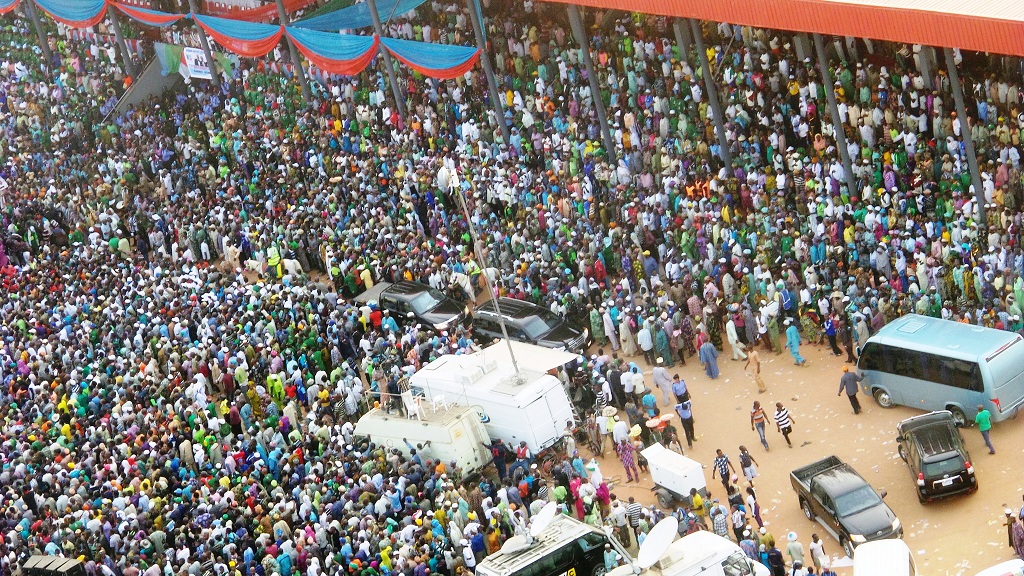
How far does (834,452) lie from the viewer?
89.2 feet

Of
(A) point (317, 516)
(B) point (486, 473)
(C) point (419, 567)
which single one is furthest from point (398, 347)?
(C) point (419, 567)

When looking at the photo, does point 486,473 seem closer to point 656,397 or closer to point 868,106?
point 656,397

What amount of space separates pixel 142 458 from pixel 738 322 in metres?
11.8

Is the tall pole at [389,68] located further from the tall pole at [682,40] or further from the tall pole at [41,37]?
the tall pole at [41,37]

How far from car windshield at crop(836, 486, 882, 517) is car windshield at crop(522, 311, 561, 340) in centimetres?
937

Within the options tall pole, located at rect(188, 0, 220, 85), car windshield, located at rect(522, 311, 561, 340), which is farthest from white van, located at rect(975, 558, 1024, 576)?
tall pole, located at rect(188, 0, 220, 85)

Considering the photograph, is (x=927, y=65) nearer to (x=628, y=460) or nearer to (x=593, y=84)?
(x=593, y=84)

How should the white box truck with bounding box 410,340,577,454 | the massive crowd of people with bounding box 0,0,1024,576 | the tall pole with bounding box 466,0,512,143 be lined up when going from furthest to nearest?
the tall pole with bounding box 466,0,512,143
the white box truck with bounding box 410,340,577,454
the massive crowd of people with bounding box 0,0,1024,576

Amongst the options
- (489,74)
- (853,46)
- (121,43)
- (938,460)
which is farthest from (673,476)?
(121,43)

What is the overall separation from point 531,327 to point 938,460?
10124 mm

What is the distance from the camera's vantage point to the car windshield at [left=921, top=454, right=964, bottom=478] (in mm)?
24641

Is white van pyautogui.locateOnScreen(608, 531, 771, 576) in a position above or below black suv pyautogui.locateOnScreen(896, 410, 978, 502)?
above

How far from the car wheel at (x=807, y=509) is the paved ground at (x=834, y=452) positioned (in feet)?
0.33

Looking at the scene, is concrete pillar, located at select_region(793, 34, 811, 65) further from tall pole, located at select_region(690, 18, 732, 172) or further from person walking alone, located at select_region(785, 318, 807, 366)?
person walking alone, located at select_region(785, 318, 807, 366)
